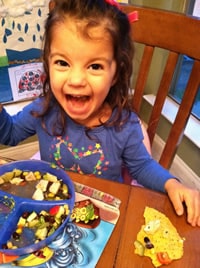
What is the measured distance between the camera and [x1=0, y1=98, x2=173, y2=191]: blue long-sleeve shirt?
91 cm

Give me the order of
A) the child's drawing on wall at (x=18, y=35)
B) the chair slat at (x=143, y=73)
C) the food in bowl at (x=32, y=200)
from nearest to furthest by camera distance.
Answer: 1. the food in bowl at (x=32, y=200)
2. the chair slat at (x=143, y=73)
3. the child's drawing on wall at (x=18, y=35)

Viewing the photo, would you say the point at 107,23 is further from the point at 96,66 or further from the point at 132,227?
the point at 132,227

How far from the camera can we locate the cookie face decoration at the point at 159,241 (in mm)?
571

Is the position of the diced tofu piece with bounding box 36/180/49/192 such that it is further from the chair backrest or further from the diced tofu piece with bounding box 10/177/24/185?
the chair backrest

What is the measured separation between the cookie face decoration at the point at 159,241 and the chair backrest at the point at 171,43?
1.42 ft

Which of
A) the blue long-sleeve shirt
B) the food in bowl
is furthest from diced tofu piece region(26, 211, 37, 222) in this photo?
the blue long-sleeve shirt

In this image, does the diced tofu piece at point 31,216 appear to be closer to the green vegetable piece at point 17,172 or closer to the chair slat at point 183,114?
the green vegetable piece at point 17,172

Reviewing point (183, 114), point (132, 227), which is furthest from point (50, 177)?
point (183, 114)

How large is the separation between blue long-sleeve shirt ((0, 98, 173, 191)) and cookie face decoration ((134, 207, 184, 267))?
0.86ft

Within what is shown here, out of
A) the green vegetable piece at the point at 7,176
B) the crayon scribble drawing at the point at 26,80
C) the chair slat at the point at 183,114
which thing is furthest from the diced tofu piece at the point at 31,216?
the crayon scribble drawing at the point at 26,80

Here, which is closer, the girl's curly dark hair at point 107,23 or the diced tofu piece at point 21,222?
the diced tofu piece at point 21,222

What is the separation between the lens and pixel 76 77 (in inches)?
27.1

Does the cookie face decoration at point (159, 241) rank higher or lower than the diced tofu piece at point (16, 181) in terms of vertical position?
lower

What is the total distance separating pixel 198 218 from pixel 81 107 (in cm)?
36
